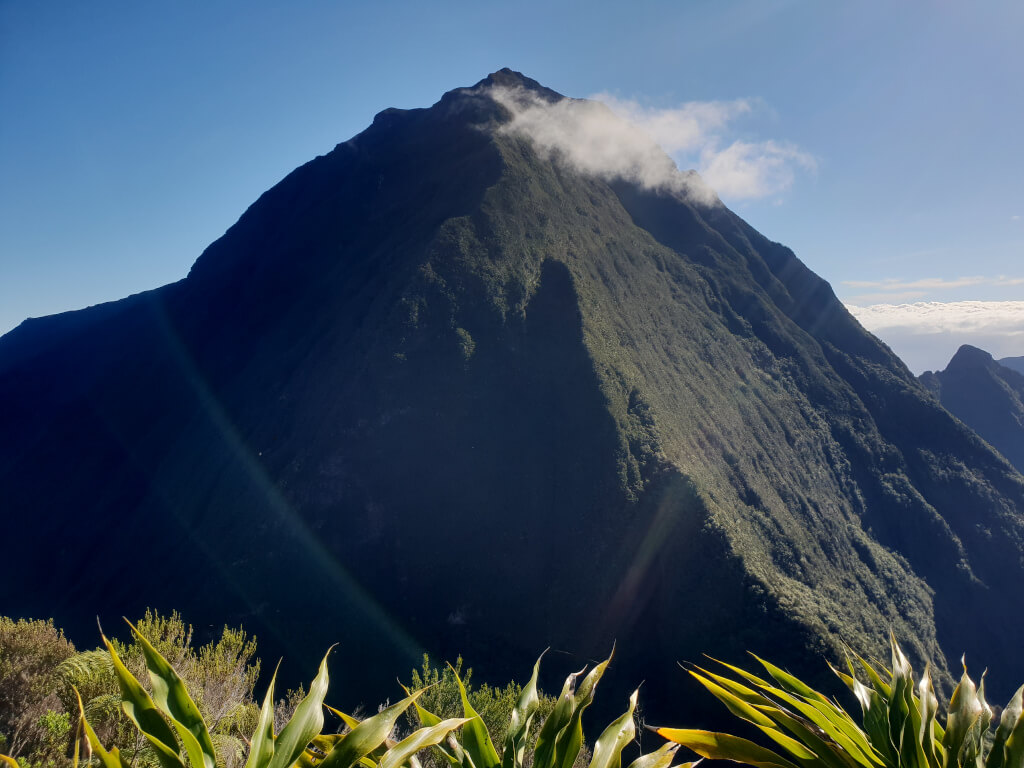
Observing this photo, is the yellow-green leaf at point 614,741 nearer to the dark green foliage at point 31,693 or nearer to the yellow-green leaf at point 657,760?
the yellow-green leaf at point 657,760

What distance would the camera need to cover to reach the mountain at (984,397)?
340 ft

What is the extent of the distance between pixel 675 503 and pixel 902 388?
2132 inches

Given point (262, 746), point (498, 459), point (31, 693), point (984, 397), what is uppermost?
point (984, 397)

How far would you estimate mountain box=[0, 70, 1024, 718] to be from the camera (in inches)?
1720

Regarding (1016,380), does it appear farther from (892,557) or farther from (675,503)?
(675,503)

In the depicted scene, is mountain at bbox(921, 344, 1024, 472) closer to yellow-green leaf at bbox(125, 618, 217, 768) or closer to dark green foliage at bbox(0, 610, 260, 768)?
dark green foliage at bbox(0, 610, 260, 768)

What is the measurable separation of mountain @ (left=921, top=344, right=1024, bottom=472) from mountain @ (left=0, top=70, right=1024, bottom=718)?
45.8 m

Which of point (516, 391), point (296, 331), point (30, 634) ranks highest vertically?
point (296, 331)

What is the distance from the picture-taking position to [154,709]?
302 centimetres

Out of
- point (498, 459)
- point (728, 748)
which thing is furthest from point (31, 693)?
point (498, 459)

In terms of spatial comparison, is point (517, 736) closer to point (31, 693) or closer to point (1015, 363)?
point (31, 693)

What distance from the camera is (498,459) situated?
5403 centimetres

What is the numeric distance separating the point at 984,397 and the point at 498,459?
4572 inches

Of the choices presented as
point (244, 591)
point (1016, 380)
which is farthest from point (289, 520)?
point (1016, 380)
